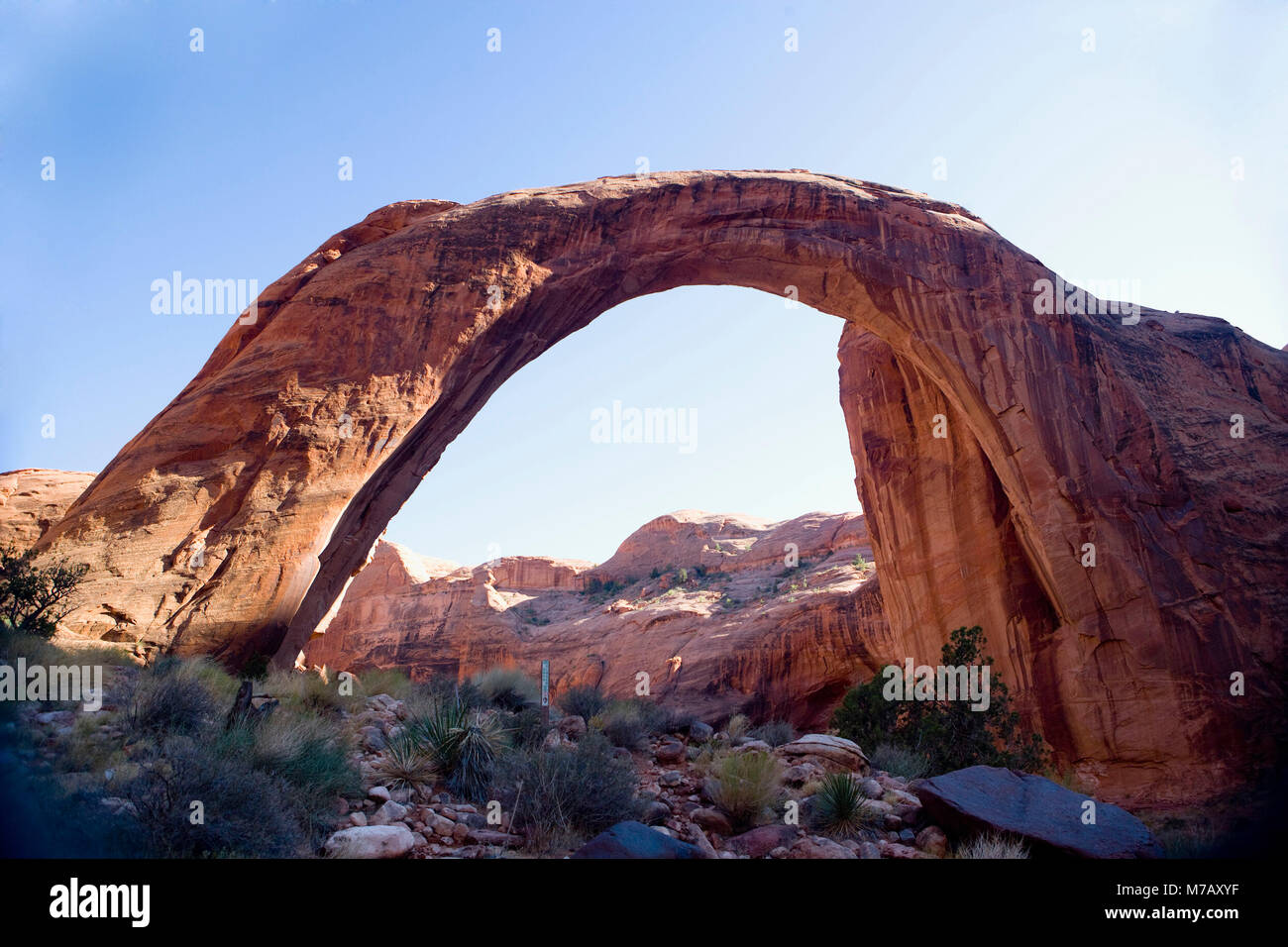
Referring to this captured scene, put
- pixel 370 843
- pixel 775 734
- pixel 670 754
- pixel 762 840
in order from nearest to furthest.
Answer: pixel 370 843 < pixel 762 840 < pixel 670 754 < pixel 775 734

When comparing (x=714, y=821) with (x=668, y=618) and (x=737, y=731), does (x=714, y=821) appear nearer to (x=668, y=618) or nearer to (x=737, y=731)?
Result: (x=737, y=731)

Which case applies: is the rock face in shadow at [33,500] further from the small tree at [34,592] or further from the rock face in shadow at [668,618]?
the rock face in shadow at [668,618]

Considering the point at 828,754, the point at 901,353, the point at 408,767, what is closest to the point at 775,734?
the point at 828,754

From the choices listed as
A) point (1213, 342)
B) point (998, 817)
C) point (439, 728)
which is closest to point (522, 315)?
point (439, 728)

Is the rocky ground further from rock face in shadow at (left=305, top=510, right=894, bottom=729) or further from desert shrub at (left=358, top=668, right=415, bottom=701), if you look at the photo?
rock face in shadow at (left=305, top=510, right=894, bottom=729)

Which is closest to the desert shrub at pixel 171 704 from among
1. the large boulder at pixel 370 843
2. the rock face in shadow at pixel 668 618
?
the large boulder at pixel 370 843

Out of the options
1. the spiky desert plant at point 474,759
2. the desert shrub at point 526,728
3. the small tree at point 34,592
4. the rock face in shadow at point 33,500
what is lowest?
the desert shrub at point 526,728
